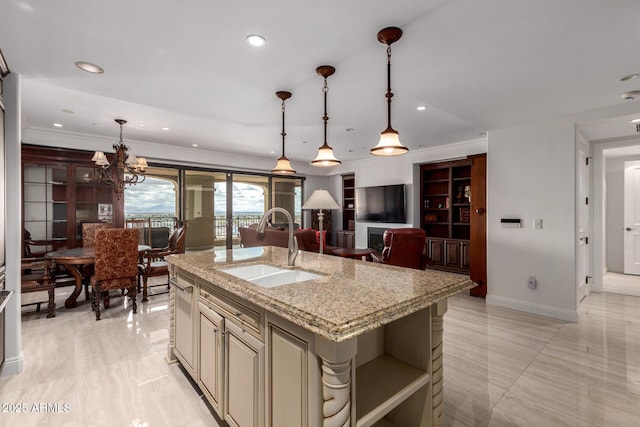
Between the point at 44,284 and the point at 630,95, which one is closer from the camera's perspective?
the point at 630,95

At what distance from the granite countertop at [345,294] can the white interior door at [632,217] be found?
21.1ft

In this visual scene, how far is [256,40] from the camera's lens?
2.13m

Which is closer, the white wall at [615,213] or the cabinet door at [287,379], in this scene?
the cabinet door at [287,379]

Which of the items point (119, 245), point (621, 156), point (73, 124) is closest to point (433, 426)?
point (119, 245)

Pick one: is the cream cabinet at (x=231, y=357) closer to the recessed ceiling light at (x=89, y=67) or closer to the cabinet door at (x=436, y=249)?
the recessed ceiling light at (x=89, y=67)

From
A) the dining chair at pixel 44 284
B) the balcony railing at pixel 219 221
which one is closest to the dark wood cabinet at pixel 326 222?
the balcony railing at pixel 219 221

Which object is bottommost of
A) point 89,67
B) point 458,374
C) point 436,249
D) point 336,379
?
point 458,374

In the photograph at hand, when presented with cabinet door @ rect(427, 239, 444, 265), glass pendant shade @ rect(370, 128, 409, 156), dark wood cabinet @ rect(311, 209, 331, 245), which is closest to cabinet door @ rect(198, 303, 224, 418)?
glass pendant shade @ rect(370, 128, 409, 156)

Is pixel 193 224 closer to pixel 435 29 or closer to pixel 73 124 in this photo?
pixel 73 124

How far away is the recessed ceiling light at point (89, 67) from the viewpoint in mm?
2480

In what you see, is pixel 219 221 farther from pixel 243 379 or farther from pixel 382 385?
pixel 382 385

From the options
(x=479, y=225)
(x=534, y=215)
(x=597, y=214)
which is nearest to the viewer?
(x=534, y=215)

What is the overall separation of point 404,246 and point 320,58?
2.58 metres

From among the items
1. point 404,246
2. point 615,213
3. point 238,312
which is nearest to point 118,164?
point 238,312
